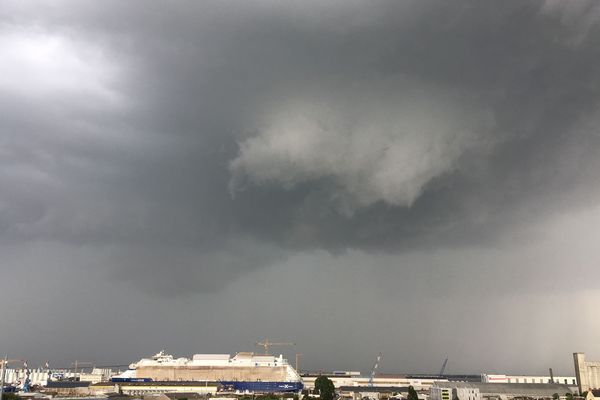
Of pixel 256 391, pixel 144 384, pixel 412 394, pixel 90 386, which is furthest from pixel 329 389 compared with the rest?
pixel 90 386

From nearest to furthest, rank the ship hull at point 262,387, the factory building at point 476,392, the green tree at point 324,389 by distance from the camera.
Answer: the green tree at point 324,389 → the factory building at point 476,392 → the ship hull at point 262,387

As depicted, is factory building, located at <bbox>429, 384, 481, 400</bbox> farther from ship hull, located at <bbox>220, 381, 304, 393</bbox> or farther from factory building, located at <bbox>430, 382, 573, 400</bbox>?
ship hull, located at <bbox>220, 381, 304, 393</bbox>

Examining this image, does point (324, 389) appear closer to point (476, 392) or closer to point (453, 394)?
point (453, 394)

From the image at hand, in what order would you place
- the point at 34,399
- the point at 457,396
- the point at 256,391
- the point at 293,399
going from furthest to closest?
the point at 256,391 < the point at 457,396 < the point at 293,399 < the point at 34,399

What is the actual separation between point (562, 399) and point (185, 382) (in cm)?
13625

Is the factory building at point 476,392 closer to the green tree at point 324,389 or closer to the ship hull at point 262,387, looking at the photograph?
the green tree at point 324,389

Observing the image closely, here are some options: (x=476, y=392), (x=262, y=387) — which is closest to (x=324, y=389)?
(x=476, y=392)

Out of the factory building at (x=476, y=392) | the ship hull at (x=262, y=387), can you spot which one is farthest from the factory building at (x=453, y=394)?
the ship hull at (x=262, y=387)

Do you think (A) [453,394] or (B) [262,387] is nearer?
(A) [453,394]

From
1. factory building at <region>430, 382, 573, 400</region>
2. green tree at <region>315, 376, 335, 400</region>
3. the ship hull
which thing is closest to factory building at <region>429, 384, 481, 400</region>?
factory building at <region>430, 382, 573, 400</region>

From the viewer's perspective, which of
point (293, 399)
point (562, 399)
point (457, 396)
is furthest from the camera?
point (562, 399)

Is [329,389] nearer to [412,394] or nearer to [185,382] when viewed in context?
[412,394]

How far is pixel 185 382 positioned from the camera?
199 metres

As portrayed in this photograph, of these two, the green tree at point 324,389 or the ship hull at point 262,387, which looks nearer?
the green tree at point 324,389
